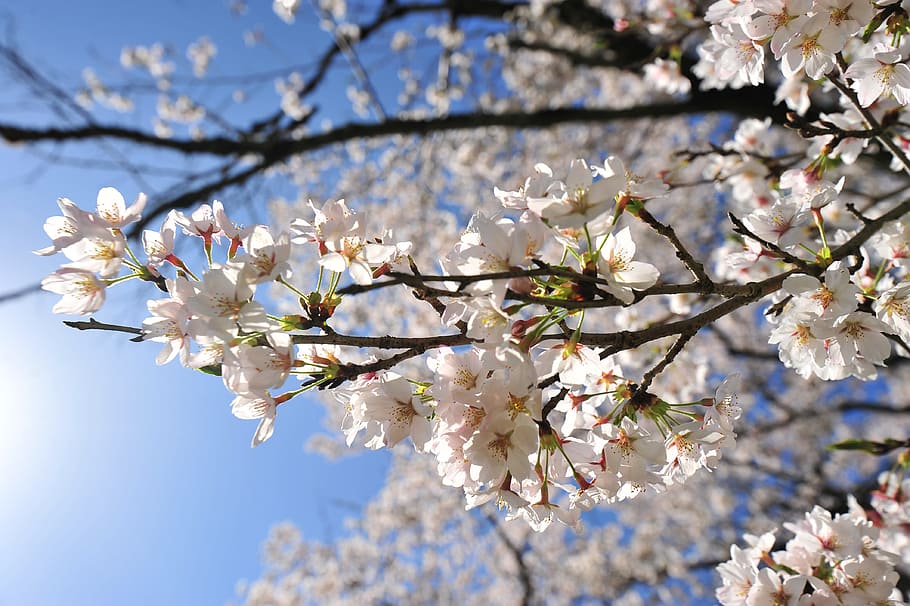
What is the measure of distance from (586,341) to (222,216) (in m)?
0.70

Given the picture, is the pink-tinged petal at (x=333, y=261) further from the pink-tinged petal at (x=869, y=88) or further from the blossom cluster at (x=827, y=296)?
the pink-tinged petal at (x=869, y=88)

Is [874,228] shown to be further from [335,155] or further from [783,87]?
[335,155]

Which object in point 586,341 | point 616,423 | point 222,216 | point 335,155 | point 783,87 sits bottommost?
point 335,155

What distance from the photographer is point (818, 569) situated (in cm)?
144

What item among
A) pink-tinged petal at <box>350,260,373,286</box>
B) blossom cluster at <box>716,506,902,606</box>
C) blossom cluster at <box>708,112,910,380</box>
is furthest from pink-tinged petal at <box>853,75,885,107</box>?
pink-tinged petal at <box>350,260,373,286</box>

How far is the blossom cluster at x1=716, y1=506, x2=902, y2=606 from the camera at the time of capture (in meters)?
1.33

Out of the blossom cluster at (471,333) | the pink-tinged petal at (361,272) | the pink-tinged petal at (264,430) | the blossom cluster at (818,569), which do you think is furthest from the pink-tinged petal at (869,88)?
the pink-tinged petal at (264,430)

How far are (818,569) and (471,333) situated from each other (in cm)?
127

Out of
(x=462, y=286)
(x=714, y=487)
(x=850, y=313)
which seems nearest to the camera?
(x=462, y=286)

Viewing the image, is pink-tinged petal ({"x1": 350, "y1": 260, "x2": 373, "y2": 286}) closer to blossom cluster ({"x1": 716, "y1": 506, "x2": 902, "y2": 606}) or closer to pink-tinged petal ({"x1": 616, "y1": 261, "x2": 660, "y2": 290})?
pink-tinged petal ({"x1": 616, "y1": 261, "x2": 660, "y2": 290})

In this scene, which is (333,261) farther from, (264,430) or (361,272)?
(264,430)

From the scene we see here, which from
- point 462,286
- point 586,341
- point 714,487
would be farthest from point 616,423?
point 714,487

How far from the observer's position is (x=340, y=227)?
0.97 metres

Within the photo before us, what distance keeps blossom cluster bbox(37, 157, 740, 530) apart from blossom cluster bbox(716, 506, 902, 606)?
1.77 ft
